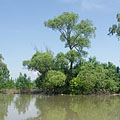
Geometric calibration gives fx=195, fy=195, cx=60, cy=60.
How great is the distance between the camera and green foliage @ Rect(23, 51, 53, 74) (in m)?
24.2

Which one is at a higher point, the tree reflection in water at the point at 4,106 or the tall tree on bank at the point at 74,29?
the tall tree on bank at the point at 74,29

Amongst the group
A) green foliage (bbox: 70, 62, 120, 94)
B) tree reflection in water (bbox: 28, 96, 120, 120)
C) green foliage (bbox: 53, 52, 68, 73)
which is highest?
green foliage (bbox: 53, 52, 68, 73)

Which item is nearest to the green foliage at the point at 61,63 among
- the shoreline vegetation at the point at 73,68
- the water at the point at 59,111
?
the shoreline vegetation at the point at 73,68

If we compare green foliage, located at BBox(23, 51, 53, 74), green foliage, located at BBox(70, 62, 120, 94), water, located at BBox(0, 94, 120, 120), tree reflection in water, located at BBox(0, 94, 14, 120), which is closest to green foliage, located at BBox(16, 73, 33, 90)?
green foliage, located at BBox(23, 51, 53, 74)

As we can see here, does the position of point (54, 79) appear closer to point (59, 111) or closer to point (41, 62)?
point (41, 62)

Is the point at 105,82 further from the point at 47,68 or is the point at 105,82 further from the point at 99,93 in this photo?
the point at 47,68

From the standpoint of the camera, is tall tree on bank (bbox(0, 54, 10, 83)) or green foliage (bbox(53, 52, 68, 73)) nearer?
green foliage (bbox(53, 52, 68, 73))

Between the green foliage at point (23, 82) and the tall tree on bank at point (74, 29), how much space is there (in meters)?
7.97

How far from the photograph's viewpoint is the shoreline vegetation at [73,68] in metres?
23.0

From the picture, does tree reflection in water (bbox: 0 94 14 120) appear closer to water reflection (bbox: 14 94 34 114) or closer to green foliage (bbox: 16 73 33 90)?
water reflection (bbox: 14 94 34 114)

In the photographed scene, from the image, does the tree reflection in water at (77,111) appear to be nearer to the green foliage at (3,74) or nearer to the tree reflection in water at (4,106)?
the tree reflection in water at (4,106)

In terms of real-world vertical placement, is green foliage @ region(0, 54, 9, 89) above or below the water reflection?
above

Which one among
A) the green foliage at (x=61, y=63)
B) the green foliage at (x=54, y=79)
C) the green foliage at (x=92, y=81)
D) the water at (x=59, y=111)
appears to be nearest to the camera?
the water at (x=59, y=111)

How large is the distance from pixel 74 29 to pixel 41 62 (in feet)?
19.6
